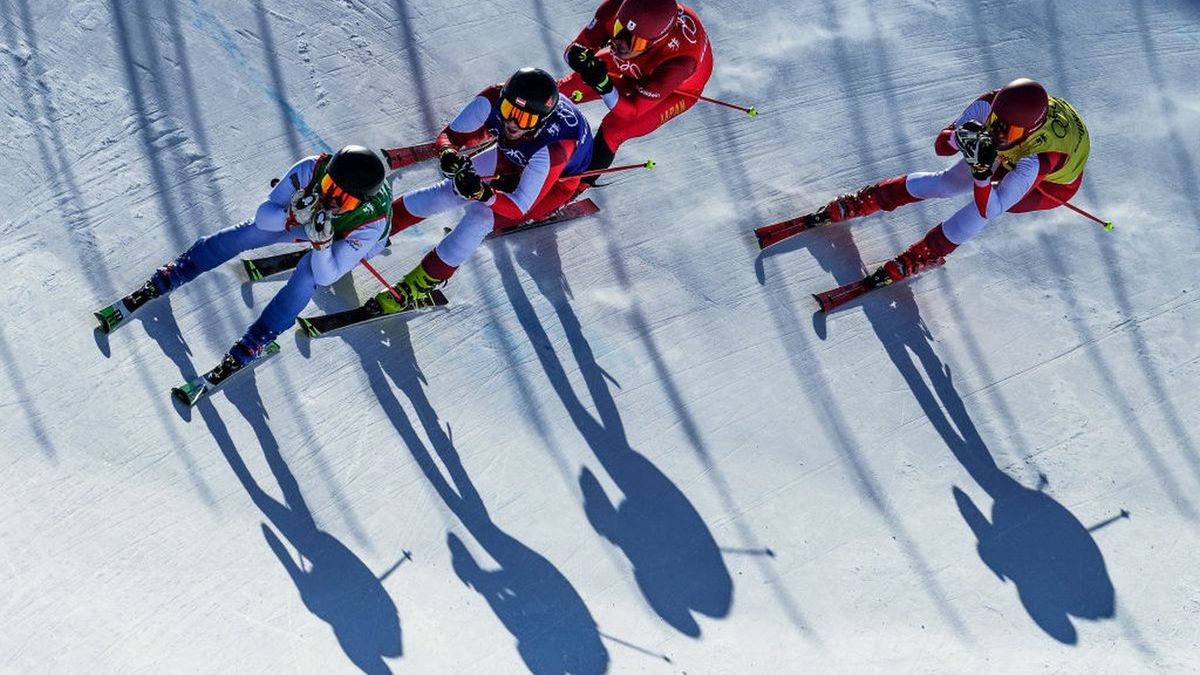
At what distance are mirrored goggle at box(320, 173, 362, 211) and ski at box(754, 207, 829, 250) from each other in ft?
8.44

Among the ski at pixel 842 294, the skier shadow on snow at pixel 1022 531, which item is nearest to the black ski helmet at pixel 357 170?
the ski at pixel 842 294

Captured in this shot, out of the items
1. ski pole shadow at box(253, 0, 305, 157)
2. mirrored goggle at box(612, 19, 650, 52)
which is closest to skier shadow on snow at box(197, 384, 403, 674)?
ski pole shadow at box(253, 0, 305, 157)

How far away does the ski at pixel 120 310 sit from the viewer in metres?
5.98

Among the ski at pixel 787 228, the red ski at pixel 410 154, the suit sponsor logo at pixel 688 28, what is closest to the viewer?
the suit sponsor logo at pixel 688 28

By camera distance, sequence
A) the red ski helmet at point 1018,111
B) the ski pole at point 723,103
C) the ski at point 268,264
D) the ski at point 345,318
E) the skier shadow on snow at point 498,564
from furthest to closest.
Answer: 1. the ski pole at point 723,103
2. the ski at point 268,264
3. the ski at point 345,318
4. the red ski helmet at point 1018,111
5. the skier shadow on snow at point 498,564

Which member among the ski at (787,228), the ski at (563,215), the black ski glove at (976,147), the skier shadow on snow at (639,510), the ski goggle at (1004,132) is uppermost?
the ski goggle at (1004,132)

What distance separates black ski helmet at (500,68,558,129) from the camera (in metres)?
5.58

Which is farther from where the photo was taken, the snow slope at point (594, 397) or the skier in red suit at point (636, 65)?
the skier in red suit at point (636, 65)

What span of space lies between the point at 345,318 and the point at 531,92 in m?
1.57

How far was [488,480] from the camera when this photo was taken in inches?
234

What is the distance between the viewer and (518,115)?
5.69 meters

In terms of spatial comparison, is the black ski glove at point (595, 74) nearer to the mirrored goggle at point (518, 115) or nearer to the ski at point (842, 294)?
the mirrored goggle at point (518, 115)

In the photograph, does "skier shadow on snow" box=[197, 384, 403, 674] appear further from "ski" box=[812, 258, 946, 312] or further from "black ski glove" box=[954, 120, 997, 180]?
"black ski glove" box=[954, 120, 997, 180]

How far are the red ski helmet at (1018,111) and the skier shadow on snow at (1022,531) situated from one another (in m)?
1.33
